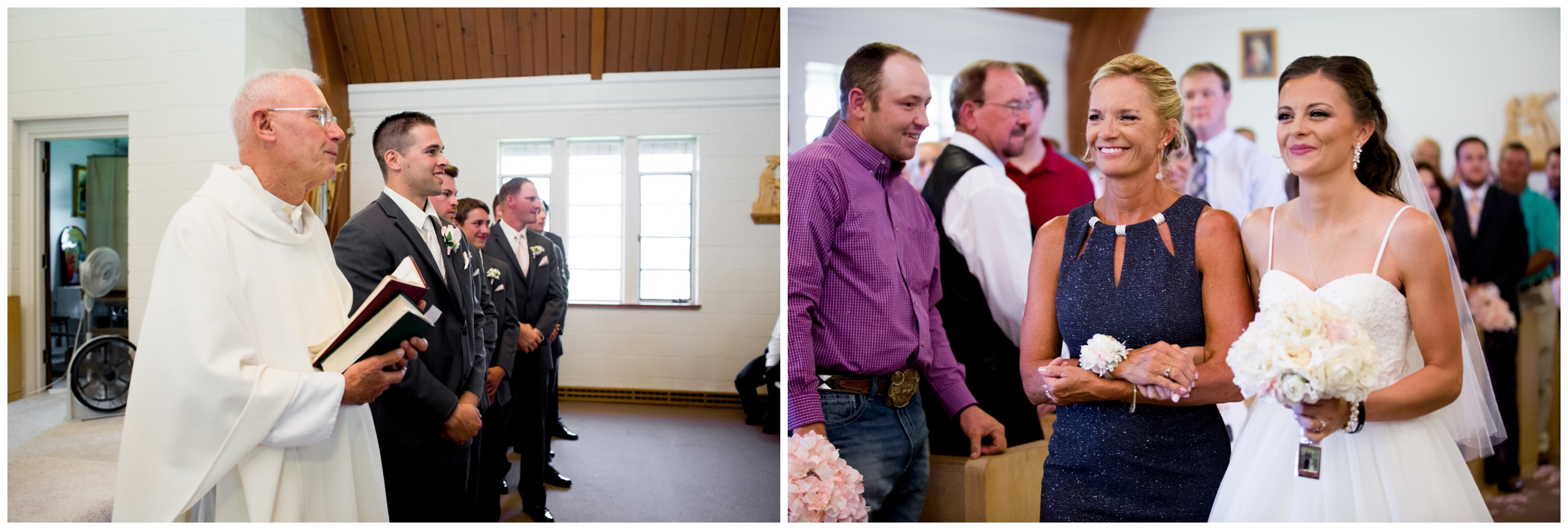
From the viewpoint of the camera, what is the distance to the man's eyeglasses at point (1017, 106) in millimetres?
2031

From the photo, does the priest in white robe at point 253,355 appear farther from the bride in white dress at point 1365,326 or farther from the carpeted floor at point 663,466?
the bride in white dress at point 1365,326

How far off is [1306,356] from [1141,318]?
33 cm

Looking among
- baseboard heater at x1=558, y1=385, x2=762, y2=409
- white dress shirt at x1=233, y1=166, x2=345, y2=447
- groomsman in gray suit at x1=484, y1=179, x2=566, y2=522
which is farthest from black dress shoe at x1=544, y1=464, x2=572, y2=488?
white dress shirt at x1=233, y1=166, x2=345, y2=447

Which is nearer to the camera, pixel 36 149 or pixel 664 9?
pixel 36 149

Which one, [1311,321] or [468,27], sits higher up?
[468,27]

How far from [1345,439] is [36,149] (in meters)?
3.96

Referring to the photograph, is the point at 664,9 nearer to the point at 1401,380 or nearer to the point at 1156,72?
the point at 1156,72

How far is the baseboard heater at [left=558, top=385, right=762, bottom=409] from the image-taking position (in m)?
3.00

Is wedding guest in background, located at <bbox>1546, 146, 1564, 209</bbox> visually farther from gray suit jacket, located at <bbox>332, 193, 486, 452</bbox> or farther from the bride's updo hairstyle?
gray suit jacket, located at <bbox>332, 193, 486, 452</bbox>

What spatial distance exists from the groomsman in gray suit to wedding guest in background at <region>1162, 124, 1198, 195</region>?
78.2 inches

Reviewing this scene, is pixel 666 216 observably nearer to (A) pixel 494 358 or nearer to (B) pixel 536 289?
(B) pixel 536 289

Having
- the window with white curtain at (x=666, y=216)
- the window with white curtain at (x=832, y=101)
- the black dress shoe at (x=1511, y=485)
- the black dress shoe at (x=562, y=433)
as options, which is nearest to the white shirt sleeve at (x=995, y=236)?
the window with white curtain at (x=832, y=101)

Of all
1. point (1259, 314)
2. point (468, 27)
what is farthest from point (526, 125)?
point (1259, 314)

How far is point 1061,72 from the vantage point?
2016 millimetres
